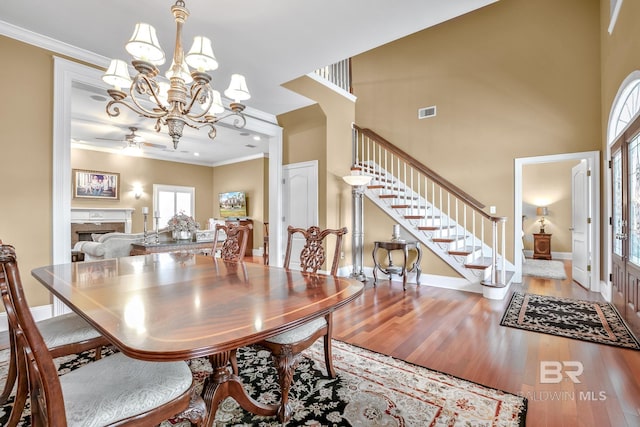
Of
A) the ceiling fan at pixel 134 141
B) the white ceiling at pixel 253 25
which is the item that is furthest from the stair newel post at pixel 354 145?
the ceiling fan at pixel 134 141

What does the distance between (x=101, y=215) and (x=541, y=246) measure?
35.2 ft

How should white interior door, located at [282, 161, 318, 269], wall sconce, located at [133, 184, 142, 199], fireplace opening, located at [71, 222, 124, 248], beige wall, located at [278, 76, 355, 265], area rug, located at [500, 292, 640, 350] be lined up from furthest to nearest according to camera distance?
1. wall sconce, located at [133, 184, 142, 199]
2. fireplace opening, located at [71, 222, 124, 248]
3. white interior door, located at [282, 161, 318, 269]
4. beige wall, located at [278, 76, 355, 265]
5. area rug, located at [500, 292, 640, 350]

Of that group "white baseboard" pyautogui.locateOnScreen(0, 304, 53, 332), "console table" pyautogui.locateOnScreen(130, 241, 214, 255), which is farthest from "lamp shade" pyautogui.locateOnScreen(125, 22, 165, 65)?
"white baseboard" pyautogui.locateOnScreen(0, 304, 53, 332)

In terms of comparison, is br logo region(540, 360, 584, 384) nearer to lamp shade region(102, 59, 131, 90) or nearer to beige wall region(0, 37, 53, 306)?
lamp shade region(102, 59, 131, 90)

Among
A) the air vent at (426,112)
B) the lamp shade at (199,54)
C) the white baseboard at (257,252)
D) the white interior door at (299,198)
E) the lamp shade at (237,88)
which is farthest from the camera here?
the white baseboard at (257,252)

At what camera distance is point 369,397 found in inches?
67.8

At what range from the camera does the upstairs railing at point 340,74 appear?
5002 millimetres

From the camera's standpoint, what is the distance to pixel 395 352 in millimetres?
2301

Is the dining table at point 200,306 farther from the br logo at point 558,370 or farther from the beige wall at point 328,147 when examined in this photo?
the beige wall at point 328,147

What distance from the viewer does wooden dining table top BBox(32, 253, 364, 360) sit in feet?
2.97

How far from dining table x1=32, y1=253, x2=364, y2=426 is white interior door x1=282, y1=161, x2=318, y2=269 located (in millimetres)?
2900

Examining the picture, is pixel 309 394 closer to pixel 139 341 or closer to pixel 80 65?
pixel 139 341

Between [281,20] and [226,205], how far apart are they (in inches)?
273

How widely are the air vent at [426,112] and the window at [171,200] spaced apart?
22.5 ft
